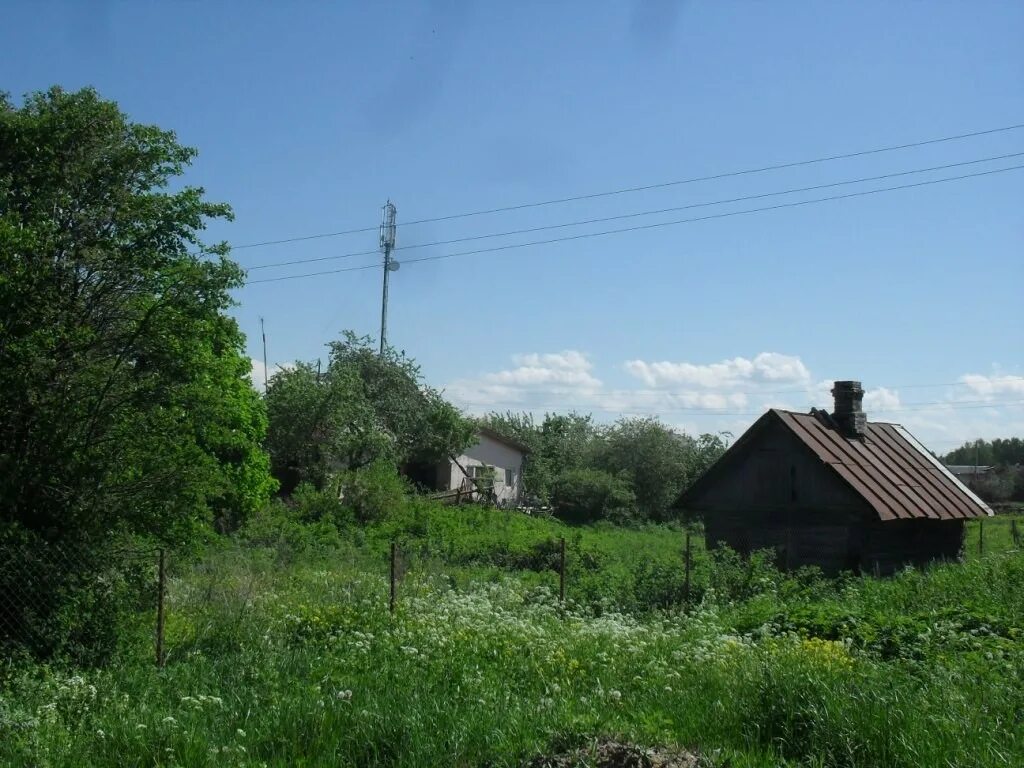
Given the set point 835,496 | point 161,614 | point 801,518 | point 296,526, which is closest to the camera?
point 161,614

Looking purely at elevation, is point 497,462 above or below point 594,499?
above

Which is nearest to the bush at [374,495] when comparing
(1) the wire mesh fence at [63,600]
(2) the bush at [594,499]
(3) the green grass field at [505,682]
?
(2) the bush at [594,499]

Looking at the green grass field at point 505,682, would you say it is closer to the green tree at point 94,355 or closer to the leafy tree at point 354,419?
the green tree at point 94,355

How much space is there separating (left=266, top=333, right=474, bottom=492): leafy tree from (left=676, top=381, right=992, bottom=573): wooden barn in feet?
66.8

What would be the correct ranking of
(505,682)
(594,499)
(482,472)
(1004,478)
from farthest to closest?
(1004,478) → (482,472) → (594,499) → (505,682)

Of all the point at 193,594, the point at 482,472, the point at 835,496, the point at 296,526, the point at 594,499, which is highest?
the point at 482,472

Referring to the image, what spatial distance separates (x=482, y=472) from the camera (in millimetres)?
52438

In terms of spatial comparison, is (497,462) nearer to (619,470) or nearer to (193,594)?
(619,470)

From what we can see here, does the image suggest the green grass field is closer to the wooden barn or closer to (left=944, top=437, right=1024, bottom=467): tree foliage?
the wooden barn

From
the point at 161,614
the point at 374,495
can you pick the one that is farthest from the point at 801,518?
the point at 374,495

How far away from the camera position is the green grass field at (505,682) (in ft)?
23.2

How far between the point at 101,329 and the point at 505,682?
238 inches

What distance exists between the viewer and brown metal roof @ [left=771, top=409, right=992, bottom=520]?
1997 centimetres

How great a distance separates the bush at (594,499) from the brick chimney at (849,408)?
26980mm
